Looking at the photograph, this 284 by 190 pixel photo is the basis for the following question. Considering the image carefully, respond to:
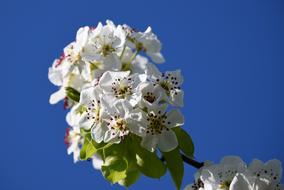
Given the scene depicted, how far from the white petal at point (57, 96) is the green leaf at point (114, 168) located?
0.82m

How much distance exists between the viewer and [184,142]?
10.1ft

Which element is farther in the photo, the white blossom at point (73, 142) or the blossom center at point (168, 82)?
the white blossom at point (73, 142)

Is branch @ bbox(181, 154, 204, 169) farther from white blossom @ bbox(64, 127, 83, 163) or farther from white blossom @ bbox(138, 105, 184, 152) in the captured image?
white blossom @ bbox(64, 127, 83, 163)

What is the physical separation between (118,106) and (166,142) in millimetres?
321

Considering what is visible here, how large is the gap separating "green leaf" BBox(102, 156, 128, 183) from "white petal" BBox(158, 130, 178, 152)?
0.21 metres

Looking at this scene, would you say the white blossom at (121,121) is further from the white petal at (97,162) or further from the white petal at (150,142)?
the white petal at (97,162)

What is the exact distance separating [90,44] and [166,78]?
1.83 ft

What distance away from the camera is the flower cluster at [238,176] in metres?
2.70

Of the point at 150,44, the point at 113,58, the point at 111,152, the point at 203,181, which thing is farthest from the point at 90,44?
the point at 203,181

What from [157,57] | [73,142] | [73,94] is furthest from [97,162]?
[157,57]

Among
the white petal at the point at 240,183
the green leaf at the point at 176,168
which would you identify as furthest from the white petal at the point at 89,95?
the white petal at the point at 240,183

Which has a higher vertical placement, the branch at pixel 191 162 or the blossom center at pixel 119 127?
the blossom center at pixel 119 127

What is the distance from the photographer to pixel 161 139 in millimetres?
2941

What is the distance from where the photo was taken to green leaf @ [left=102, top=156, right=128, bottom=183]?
9.57ft
